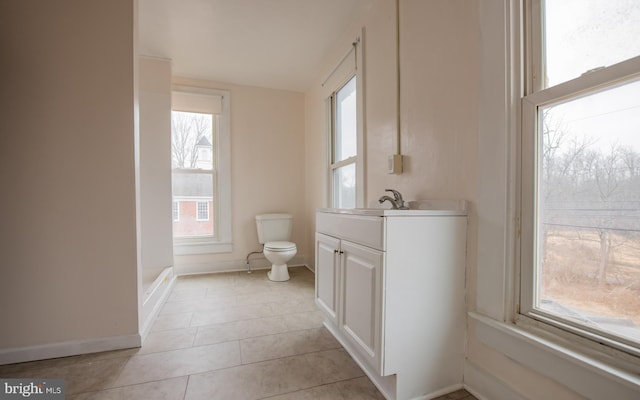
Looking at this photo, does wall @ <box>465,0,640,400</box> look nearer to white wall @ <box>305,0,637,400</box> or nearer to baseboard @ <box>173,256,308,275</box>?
white wall @ <box>305,0,637,400</box>

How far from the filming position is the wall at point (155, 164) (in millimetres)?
2768

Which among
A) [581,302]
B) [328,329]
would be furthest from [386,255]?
[328,329]

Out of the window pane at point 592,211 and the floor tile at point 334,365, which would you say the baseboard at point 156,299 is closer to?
the floor tile at point 334,365

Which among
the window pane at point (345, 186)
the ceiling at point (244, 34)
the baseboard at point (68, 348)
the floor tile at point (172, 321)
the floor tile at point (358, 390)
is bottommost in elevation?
the floor tile at point (358, 390)

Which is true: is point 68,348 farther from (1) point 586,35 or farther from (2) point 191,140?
(1) point 586,35

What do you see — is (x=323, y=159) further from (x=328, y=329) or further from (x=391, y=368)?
(x=391, y=368)

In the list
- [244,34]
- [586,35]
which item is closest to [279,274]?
[244,34]

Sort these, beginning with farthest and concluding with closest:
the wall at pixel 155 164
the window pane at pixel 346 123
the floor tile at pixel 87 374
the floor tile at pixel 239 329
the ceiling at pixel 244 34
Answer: the wall at pixel 155 164
the window pane at pixel 346 123
the ceiling at pixel 244 34
the floor tile at pixel 239 329
the floor tile at pixel 87 374

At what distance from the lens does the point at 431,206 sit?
1.45 meters

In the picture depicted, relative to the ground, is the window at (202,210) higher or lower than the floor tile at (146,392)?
higher

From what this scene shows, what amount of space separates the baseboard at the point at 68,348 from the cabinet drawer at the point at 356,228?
51.6 inches

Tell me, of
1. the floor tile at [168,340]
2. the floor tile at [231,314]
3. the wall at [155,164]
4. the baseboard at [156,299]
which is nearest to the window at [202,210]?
the wall at [155,164]

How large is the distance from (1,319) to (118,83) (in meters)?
1.42

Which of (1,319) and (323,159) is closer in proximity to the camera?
(1,319)
